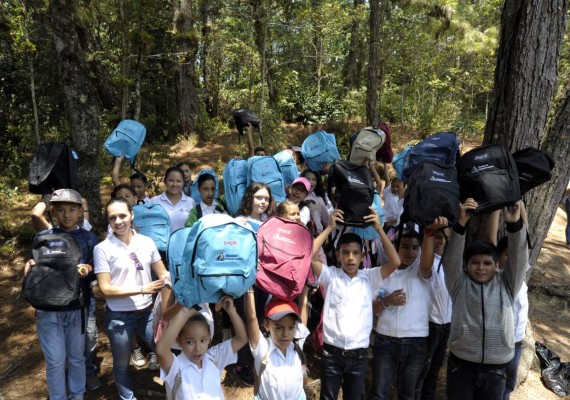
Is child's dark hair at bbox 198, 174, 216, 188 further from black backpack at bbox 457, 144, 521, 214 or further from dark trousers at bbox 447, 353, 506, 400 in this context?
dark trousers at bbox 447, 353, 506, 400

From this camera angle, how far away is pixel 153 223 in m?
4.12

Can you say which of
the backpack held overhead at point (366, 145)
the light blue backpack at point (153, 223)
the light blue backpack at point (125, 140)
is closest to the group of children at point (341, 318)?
the light blue backpack at point (153, 223)

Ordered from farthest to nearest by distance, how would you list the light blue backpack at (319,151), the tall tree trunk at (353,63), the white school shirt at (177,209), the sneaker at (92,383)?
the tall tree trunk at (353,63) → the light blue backpack at (319,151) → the white school shirt at (177,209) → the sneaker at (92,383)

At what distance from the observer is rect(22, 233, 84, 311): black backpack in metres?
3.23

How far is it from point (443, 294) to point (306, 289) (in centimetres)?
127

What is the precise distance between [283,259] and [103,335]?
11.4 ft

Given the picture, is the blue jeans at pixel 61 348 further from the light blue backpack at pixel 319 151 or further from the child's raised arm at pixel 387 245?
the light blue backpack at pixel 319 151

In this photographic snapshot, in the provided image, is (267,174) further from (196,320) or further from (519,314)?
(519,314)

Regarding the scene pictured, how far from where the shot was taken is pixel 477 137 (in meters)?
16.4

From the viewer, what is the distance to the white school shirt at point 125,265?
3.38m

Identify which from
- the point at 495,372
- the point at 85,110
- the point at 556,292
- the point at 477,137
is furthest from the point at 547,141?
the point at 477,137

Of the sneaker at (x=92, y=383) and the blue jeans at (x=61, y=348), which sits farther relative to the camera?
the sneaker at (x=92, y=383)

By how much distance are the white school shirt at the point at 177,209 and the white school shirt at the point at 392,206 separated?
270 cm

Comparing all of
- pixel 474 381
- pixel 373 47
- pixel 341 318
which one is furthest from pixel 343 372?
pixel 373 47
